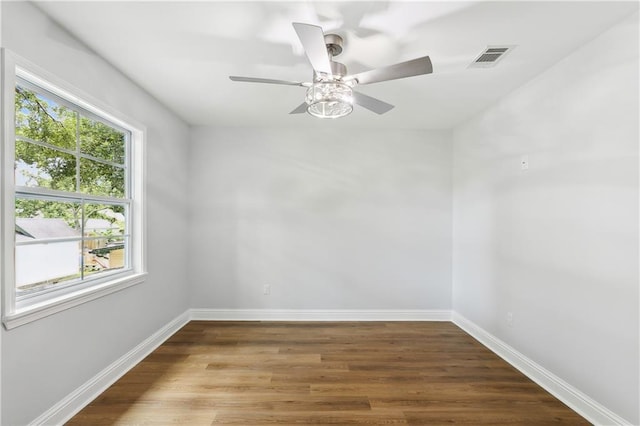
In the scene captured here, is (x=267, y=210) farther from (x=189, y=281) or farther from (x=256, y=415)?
(x=256, y=415)

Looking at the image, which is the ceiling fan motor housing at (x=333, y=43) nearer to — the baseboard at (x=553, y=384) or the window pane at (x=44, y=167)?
the window pane at (x=44, y=167)

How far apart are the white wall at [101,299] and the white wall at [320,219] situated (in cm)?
42

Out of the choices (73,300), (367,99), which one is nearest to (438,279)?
(367,99)

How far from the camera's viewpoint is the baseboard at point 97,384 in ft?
5.98

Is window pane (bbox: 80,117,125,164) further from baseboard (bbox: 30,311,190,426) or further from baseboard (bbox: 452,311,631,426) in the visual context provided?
baseboard (bbox: 452,311,631,426)

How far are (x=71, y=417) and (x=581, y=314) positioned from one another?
3.45m

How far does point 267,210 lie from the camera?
12.6 ft

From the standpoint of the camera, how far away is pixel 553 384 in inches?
88.0

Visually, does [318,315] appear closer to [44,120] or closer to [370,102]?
[370,102]

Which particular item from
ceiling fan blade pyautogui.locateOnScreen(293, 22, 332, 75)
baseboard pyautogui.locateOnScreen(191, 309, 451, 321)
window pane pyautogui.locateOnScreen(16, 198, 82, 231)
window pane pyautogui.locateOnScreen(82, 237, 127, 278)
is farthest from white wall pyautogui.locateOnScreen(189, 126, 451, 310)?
ceiling fan blade pyautogui.locateOnScreen(293, 22, 332, 75)

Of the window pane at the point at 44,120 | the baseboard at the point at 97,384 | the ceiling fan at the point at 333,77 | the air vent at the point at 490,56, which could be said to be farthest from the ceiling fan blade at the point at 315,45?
the baseboard at the point at 97,384

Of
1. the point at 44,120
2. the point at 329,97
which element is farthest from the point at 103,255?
the point at 329,97

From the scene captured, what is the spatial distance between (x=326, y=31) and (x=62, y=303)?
7.78 ft

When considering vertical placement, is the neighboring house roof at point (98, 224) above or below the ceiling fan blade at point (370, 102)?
below
